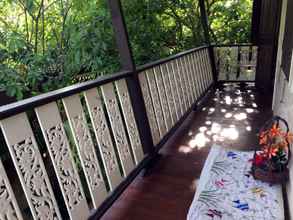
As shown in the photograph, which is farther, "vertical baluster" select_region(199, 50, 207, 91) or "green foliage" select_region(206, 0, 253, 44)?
"green foliage" select_region(206, 0, 253, 44)

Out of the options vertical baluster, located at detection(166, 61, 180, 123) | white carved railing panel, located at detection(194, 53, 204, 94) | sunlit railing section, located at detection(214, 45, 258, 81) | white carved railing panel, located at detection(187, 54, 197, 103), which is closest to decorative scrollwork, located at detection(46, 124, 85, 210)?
vertical baluster, located at detection(166, 61, 180, 123)

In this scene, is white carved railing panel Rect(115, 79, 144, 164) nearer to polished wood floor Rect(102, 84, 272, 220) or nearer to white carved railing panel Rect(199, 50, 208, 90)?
polished wood floor Rect(102, 84, 272, 220)

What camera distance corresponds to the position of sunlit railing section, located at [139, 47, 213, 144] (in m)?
2.49

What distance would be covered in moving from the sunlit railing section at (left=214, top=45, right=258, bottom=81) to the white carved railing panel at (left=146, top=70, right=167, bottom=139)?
3278 mm

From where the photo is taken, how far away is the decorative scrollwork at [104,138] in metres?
1.72

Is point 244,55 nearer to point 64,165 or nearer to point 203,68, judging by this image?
point 203,68

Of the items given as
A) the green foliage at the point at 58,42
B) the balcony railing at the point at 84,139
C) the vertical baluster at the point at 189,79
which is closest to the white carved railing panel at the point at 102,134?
the balcony railing at the point at 84,139

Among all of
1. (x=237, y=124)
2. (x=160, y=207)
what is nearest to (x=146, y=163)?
(x=160, y=207)

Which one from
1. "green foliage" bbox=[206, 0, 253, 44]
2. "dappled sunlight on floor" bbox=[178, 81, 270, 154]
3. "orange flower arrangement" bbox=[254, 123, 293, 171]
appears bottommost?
"dappled sunlight on floor" bbox=[178, 81, 270, 154]

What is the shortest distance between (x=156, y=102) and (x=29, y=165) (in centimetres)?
161

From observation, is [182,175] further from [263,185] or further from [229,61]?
[229,61]

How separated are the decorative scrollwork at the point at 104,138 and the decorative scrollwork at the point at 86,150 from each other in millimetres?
132

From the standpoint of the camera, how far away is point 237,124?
3.29 metres

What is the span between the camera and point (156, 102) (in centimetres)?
261
